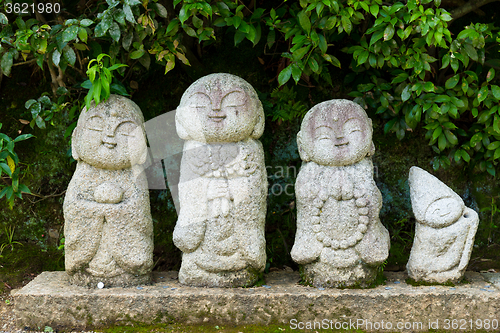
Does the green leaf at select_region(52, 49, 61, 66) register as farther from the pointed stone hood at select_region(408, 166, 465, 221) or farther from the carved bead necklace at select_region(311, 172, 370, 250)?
the pointed stone hood at select_region(408, 166, 465, 221)

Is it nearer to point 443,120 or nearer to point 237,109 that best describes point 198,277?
point 237,109

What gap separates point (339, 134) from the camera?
12.1 feet

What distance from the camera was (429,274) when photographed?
12.3 ft

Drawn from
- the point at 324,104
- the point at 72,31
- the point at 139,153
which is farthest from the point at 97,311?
the point at 324,104

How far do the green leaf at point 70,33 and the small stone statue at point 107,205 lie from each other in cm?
50

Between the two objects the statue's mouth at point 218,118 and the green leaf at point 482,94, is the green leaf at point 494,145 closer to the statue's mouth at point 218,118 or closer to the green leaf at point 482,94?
the green leaf at point 482,94

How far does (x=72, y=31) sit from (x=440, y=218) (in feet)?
9.79

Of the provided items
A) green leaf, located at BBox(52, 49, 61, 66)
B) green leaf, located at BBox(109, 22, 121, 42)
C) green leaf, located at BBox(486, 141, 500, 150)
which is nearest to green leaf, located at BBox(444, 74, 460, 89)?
green leaf, located at BBox(486, 141, 500, 150)

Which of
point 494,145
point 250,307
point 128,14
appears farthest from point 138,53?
point 494,145

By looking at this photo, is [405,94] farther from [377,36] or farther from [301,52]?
[301,52]

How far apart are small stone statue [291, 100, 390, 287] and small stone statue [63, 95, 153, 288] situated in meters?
1.25

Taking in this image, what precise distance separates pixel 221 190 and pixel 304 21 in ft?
4.54

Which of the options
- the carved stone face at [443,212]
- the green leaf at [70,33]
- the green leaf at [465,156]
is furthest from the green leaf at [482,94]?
the green leaf at [70,33]

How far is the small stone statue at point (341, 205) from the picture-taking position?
3.66 m
